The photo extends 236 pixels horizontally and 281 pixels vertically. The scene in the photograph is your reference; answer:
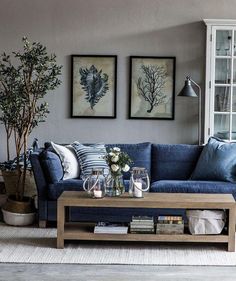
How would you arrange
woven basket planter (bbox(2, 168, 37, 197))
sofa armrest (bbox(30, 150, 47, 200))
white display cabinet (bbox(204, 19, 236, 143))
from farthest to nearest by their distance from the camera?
white display cabinet (bbox(204, 19, 236, 143)), woven basket planter (bbox(2, 168, 37, 197)), sofa armrest (bbox(30, 150, 47, 200))

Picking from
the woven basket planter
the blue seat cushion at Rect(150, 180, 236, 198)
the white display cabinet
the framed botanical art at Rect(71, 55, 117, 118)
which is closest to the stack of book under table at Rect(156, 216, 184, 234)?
the blue seat cushion at Rect(150, 180, 236, 198)

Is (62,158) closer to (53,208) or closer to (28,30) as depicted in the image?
(53,208)

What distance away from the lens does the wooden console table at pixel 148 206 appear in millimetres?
4680

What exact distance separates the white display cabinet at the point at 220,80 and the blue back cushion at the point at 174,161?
81 cm

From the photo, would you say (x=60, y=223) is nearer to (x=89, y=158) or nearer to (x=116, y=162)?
(x=116, y=162)

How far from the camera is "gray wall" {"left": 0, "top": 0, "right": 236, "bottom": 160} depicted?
22.7 feet

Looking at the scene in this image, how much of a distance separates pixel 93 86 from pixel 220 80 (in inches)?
60.0

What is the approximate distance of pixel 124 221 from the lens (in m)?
5.34

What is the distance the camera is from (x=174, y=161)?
6.07 meters

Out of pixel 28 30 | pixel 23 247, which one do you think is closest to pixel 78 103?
pixel 28 30

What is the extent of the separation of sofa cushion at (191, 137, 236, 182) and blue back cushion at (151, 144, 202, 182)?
16cm

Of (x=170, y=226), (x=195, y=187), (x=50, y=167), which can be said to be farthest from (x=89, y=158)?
(x=170, y=226)

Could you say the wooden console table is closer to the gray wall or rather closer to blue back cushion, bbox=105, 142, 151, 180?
blue back cushion, bbox=105, 142, 151, 180

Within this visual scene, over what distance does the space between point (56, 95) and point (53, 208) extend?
201cm
